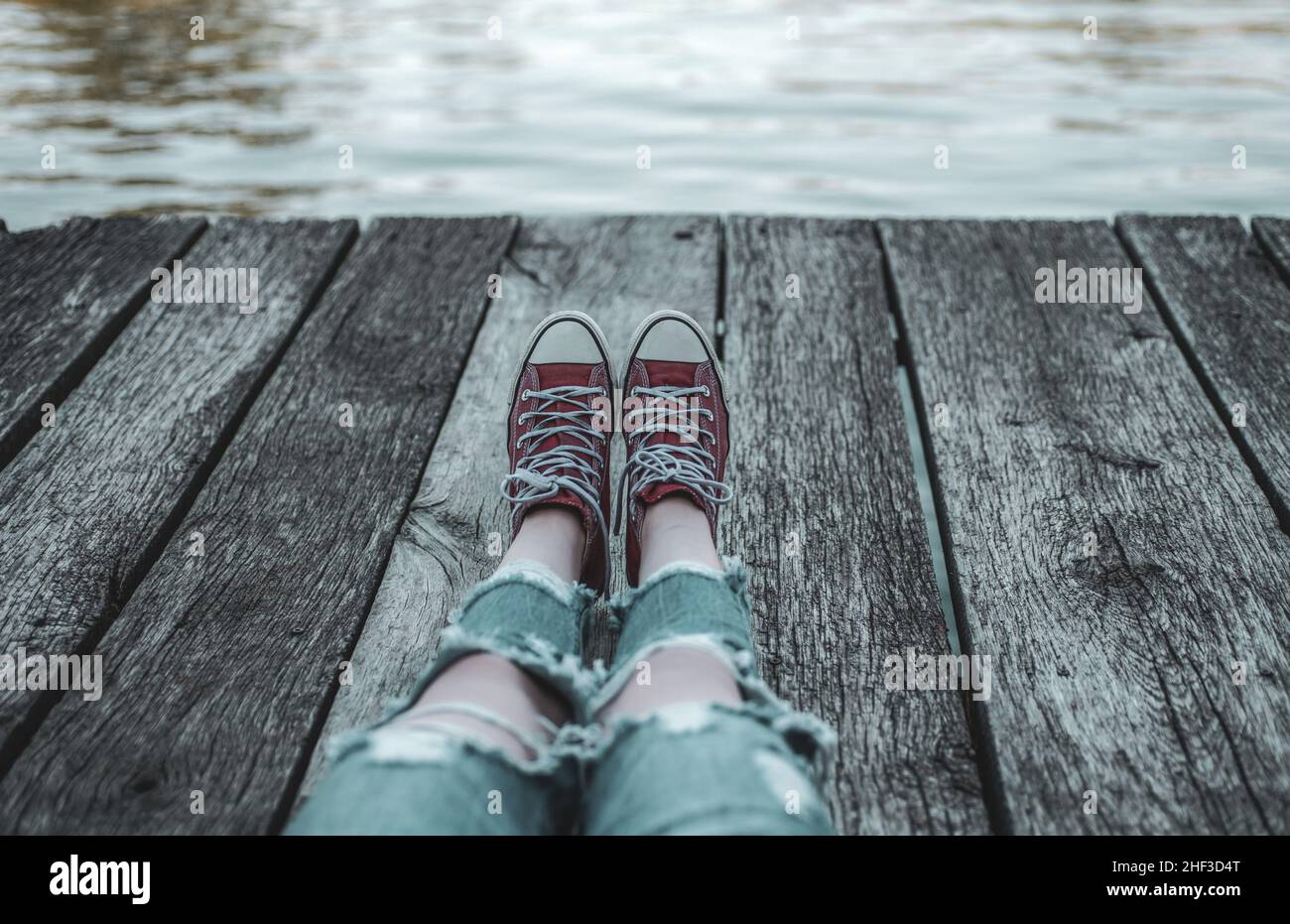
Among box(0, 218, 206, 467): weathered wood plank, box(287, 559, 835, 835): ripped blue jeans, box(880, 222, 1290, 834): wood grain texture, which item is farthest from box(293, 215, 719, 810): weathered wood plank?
box(0, 218, 206, 467): weathered wood plank

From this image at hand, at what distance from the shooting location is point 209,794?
1.30m

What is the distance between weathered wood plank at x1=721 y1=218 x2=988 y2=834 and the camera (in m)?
1.35

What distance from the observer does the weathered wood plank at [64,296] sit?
2045 mm

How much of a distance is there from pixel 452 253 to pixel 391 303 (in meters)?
0.29

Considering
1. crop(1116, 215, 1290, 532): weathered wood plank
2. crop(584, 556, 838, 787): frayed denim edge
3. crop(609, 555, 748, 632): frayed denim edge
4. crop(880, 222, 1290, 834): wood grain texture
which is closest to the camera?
crop(584, 556, 838, 787): frayed denim edge

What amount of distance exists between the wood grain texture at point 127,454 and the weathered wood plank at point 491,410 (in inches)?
16.1

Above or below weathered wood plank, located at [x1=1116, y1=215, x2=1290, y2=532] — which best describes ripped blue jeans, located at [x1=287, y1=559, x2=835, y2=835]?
below

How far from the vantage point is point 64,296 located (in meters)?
2.38

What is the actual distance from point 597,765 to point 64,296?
1919 millimetres

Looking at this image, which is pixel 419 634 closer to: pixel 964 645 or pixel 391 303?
pixel 964 645

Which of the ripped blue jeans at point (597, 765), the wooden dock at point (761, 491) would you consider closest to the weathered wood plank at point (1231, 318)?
the wooden dock at point (761, 491)

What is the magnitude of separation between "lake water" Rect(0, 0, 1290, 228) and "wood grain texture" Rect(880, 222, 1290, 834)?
2.55 metres

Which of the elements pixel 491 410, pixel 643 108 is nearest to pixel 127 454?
pixel 491 410

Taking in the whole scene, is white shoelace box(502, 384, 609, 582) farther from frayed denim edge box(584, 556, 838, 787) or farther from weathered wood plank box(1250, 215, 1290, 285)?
weathered wood plank box(1250, 215, 1290, 285)
